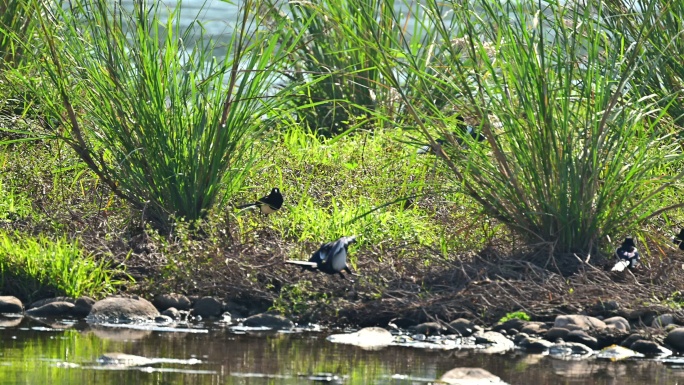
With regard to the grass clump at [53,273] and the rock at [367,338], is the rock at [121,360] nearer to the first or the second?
the rock at [367,338]

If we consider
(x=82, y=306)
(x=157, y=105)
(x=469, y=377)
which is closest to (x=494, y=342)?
(x=469, y=377)

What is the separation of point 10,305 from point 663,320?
10.9ft

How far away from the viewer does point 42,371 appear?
227 inches

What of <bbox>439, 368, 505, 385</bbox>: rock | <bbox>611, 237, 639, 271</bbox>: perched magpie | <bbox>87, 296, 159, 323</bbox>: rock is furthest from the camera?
<bbox>611, 237, 639, 271</bbox>: perched magpie

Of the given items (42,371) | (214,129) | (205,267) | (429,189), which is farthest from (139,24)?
(42,371)

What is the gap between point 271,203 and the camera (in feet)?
29.7

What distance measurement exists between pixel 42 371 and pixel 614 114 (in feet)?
11.6

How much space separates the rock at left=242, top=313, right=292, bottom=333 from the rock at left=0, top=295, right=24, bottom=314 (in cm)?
119

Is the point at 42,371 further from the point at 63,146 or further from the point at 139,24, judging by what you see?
the point at 63,146

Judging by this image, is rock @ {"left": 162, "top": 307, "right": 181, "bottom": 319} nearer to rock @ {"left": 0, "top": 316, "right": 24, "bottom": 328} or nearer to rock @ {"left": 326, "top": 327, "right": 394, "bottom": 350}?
rock @ {"left": 0, "top": 316, "right": 24, "bottom": 328}

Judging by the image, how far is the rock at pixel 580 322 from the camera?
6828 mm

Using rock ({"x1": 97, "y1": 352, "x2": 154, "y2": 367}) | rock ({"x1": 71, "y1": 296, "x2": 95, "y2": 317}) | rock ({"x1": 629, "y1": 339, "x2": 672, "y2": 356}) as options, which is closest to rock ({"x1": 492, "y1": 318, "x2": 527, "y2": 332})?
rock ({"x1": 629, "y1": 339, "x2": 672, "y2": 356})

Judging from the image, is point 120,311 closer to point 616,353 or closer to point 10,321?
point 10,321

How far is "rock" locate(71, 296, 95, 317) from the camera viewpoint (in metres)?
7.43
